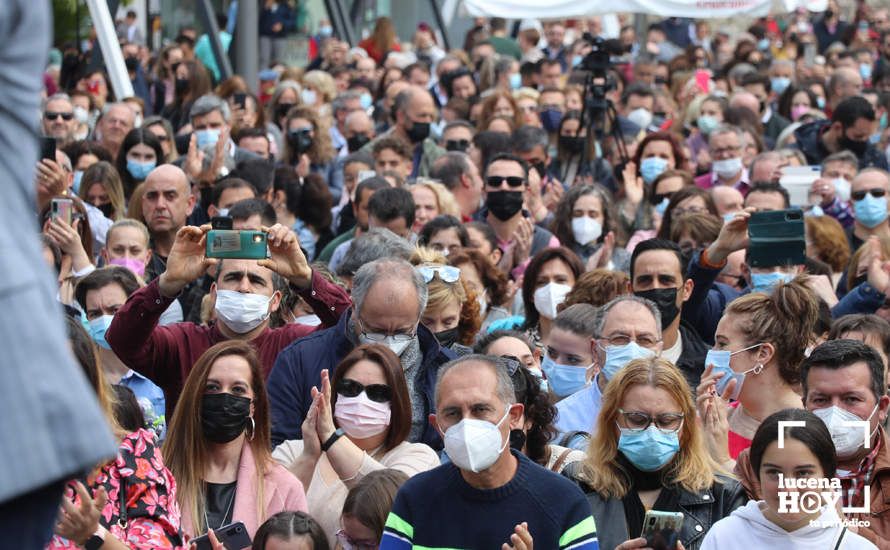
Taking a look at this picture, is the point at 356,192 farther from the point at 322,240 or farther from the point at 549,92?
the point at 549,92

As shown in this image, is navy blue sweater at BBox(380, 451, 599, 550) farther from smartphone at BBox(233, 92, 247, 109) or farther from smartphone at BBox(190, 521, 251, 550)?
smartphone at BBox(233, 92, 247, 109)

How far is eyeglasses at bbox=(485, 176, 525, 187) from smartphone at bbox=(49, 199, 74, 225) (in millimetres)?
2742

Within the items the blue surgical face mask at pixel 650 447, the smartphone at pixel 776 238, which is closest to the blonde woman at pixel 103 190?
the smartphone at pixel 776 238

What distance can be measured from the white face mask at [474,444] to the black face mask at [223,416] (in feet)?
3.57

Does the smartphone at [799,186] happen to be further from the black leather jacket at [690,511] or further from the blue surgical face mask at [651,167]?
the black leather jacket at [690,511]

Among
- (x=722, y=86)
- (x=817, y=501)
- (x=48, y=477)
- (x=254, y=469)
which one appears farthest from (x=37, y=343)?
(x=722, y=86)

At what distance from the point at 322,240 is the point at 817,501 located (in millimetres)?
6531

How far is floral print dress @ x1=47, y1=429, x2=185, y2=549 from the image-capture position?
4285 mm

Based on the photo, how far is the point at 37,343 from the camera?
5.73 feet

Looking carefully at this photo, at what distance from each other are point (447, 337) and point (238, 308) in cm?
90

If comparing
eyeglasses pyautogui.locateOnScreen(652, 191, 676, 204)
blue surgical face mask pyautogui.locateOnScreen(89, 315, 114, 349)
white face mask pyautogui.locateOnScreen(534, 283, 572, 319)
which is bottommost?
eyeglasses pyautogui.locateOnScreen(652, 191, 676, 204)

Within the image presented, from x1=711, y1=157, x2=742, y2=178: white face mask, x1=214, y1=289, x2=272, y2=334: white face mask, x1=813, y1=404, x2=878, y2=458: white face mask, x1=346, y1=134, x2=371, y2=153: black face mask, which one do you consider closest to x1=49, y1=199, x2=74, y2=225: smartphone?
x1=214, y1=289, x2=272, y2=334: white face mask

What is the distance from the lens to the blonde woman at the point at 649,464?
16.0 ft

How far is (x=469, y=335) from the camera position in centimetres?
715
